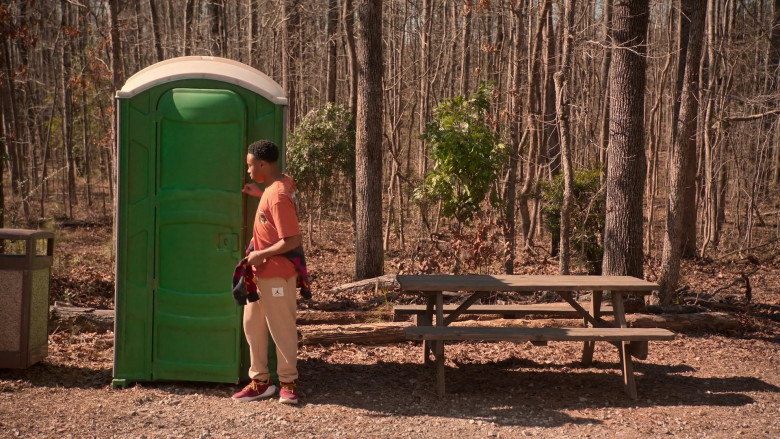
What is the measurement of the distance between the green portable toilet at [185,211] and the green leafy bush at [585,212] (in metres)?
6.09

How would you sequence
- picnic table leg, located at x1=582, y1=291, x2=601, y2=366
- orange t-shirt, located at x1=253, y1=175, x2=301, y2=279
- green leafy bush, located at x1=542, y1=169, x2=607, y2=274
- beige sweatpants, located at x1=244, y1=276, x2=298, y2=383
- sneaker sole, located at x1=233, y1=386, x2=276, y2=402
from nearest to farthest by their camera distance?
orange t-shirt, located at x1=253, y1=175, x2=301, y2=279
beige sweatpants, located at x1=244, y1=276, x2=298, y2=383
sneaker sole, located at x1=233, y1=386, x2=276, y2=402
picnic table leg, located at x1=582, y1=291, x2=601, y2=366
green leafy bush, located at x1=542, y1=169, x2=607, y2=274

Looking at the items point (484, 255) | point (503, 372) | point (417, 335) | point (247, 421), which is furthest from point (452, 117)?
point (247, 421)

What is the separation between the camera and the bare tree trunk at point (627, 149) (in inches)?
314

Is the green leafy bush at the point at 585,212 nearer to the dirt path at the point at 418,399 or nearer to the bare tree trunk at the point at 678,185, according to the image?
the bare tree trunk at the point at 678,185

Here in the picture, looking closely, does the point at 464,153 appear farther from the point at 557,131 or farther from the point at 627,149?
the point at 557,131

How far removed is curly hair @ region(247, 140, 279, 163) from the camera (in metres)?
5.00

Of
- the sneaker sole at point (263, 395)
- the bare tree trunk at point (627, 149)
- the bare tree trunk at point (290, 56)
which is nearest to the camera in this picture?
the sneaker sole at point (263, 395)

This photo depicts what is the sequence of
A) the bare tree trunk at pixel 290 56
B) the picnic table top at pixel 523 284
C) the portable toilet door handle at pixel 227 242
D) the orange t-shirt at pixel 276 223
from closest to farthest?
the orange t-shirt at pixel 276 223, the portable toilet door handle at pixel 227 242, the picnic table top at pixel 523 284, the bare tree trunk at pixel 290 56

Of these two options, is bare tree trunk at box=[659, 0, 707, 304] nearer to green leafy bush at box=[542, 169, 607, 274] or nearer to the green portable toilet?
green leafy bush at box=[542, 169, 607, 274]

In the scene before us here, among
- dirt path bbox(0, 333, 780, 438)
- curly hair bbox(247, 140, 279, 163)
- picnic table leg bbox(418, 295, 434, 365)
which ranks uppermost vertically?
curly hair bbox(247, 140, 279, 163)

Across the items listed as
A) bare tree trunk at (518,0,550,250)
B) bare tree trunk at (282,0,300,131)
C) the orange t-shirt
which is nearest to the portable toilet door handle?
the orange t-shirt

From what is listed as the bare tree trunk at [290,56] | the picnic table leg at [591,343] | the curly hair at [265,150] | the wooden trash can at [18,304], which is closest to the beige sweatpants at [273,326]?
the curly hair at [265,150]

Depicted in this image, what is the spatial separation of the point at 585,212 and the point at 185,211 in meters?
6.66

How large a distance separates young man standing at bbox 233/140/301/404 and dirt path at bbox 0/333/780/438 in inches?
9.0
